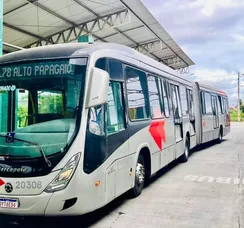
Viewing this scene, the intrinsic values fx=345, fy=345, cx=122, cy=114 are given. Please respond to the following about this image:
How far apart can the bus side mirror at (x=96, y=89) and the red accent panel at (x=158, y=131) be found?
9.17 feet

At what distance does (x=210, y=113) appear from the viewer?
1545 centimetres

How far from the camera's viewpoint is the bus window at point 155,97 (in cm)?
756

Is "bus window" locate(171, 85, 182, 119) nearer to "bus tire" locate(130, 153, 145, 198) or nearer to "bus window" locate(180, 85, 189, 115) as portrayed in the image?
"bus window" locate(180, 85, 189, 115)

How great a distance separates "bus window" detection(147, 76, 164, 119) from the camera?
756cm

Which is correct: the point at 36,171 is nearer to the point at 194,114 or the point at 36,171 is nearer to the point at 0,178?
the point at 0,178

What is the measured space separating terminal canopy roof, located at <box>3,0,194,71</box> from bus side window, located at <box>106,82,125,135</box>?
7810mm

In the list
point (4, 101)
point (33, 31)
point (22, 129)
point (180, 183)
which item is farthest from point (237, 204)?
point (33, 31)

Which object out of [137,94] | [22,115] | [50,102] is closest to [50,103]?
[50,102]

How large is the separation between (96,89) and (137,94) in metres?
2.18

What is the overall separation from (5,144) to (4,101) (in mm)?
832

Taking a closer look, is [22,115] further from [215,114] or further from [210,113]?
[215,114]

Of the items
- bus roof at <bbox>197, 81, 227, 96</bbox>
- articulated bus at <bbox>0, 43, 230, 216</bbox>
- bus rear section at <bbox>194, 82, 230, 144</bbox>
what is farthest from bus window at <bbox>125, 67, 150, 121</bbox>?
bus roof at <bbox>197, 81, 227, 96</bbox>

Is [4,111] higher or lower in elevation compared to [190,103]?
lower

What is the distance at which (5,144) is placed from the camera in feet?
15.4
